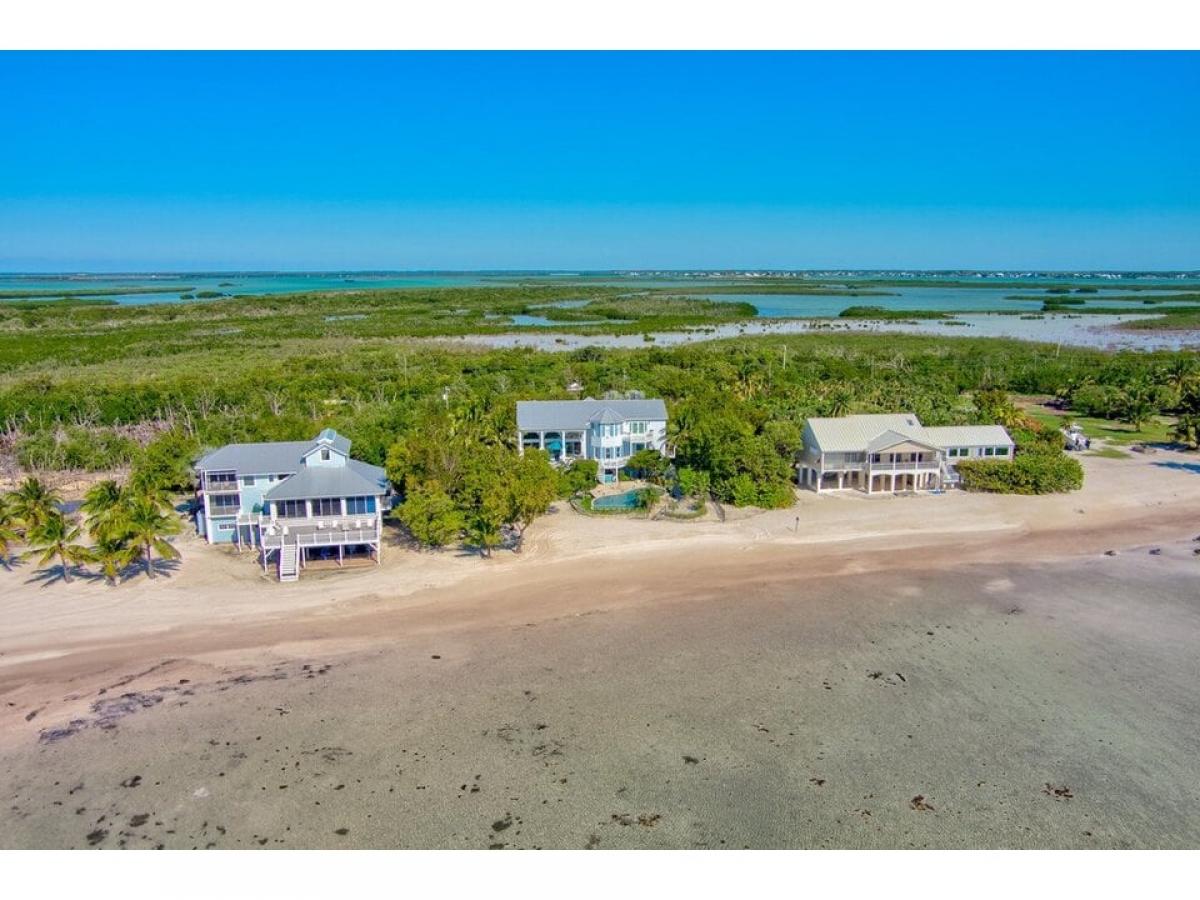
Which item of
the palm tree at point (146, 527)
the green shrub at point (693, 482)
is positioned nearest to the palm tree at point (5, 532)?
the palm tree at point (146, 527)

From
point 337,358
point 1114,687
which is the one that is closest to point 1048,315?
point 337,358

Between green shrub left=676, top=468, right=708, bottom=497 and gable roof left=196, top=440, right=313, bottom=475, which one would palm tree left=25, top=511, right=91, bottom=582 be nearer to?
gable roof left=196, top=440, right=313, bottom=475

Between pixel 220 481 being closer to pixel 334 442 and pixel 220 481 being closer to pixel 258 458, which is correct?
pixel 258 458

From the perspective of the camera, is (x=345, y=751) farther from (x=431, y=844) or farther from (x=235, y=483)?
(x=235, y=483)

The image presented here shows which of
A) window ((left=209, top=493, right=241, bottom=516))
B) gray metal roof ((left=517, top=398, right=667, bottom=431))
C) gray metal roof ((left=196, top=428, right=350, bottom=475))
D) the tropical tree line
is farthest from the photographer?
gray metal roof ((left=517, top=398, right=667, bottom=431))

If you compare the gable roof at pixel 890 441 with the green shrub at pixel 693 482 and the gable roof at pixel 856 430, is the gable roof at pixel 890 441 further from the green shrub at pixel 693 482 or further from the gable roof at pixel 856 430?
the green shrub at pixel 693 482

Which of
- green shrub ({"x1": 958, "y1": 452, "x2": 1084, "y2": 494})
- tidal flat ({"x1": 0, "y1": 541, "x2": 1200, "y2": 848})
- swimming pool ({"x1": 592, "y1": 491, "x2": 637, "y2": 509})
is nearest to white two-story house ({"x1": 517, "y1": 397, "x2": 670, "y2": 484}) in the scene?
swimming pool ({"x1": 592, "y1": 491, "x2": 637, "y2": 509})
